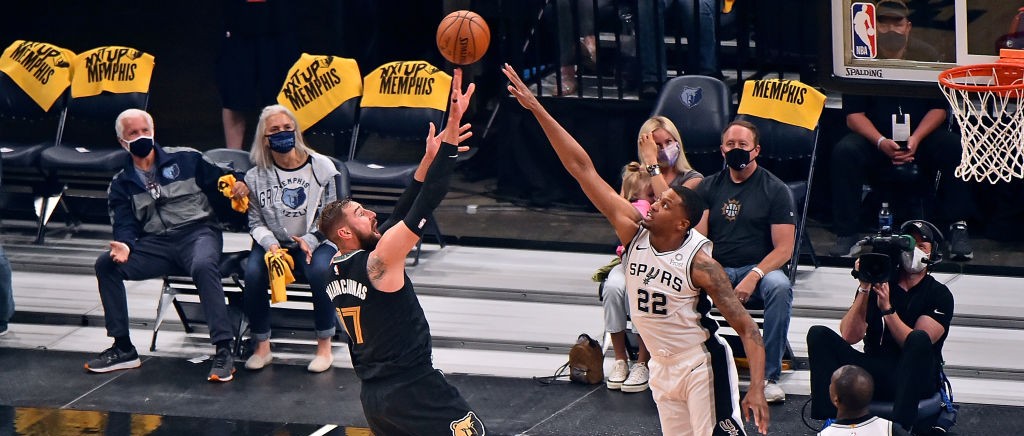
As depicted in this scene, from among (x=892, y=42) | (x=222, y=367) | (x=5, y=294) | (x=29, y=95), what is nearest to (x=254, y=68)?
(x=29, y=95)

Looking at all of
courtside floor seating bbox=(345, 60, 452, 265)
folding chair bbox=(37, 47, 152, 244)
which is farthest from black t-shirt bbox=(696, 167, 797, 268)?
folding chair bbox=(37, 47, 152, 244)

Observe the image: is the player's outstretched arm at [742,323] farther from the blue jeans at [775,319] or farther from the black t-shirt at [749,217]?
the black t-shirt at [749,217]

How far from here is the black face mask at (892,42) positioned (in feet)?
26.1

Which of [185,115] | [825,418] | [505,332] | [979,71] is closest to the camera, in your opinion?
[825,418]

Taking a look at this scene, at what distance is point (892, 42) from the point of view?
796cm

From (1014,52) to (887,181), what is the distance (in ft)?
7.50

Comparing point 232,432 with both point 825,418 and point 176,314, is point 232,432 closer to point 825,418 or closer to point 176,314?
point 176,314

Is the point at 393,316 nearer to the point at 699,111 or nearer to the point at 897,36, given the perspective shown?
the point at 897,36

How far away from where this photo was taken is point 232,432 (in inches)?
300

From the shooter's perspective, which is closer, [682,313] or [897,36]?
[682,313]

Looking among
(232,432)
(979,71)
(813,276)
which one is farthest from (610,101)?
(232,432)

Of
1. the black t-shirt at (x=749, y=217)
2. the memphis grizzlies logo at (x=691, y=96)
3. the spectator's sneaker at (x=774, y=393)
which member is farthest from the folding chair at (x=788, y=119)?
the spectator's sneaker at (x=774, y=393)

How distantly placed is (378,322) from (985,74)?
3.66 m

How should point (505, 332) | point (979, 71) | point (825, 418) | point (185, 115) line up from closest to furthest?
point (825, 418)
point (979, 71)
point (505, 332)
point (185, 115)
